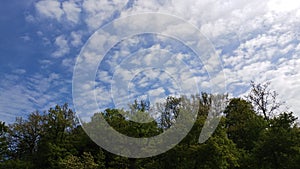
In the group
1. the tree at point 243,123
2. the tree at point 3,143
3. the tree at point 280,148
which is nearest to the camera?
the tree at point 280,148

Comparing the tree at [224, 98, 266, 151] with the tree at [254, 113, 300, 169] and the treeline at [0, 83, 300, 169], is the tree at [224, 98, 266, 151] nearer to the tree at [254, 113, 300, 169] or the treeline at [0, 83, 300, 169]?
the treeline at [0, 83, 300, 169]

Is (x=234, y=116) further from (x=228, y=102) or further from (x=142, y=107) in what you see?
(x=142, y=107)

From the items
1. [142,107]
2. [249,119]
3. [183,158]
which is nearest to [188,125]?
[183,158]

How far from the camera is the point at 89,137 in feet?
141

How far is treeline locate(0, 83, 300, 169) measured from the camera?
26.2 meters

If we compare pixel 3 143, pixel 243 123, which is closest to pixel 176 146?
pixel 243 123

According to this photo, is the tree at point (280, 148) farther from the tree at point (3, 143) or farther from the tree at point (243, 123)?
the tree at point (3, 143)

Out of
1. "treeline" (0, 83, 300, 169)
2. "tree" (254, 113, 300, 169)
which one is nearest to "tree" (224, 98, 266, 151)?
"treeline" (0, 83, 300, 169)

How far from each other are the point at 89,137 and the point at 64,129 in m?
4.09

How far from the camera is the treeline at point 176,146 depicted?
26203 millimetres

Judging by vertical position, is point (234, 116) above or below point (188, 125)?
above

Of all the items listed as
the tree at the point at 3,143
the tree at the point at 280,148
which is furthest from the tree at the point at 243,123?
the tree at the point at 3,143

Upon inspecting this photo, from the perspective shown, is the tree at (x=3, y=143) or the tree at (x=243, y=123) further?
the tree at (x=3, y=143)

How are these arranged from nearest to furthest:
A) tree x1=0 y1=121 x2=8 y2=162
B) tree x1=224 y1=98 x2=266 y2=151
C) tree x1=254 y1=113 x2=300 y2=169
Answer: tree x1=254 y1=113 x2=300 y2=169 → tree x1=224 y1=98 x2=266 y2=151 → tree x1=0 y1=121 x2=8 y2=162
